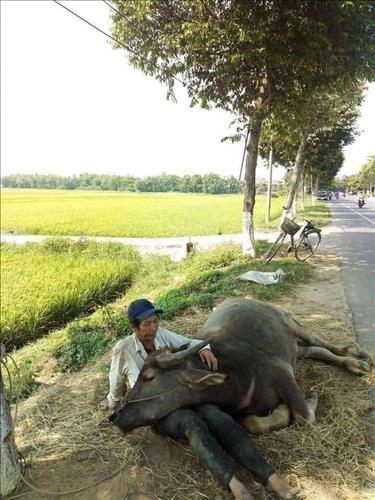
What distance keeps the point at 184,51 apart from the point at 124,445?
6884 mm

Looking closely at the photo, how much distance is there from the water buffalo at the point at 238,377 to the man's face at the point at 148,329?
20 cm

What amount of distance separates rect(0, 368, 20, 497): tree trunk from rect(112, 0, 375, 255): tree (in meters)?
5.85

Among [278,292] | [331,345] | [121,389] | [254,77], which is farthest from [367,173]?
[121,389]

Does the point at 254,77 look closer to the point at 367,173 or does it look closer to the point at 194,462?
the point at 367,173

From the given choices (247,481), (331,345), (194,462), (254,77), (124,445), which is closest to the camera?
(247,481)

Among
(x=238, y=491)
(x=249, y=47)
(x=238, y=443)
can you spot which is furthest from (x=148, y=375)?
(x=249, y=47)

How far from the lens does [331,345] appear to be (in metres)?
4.14

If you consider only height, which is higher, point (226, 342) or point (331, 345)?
point (226, 342)

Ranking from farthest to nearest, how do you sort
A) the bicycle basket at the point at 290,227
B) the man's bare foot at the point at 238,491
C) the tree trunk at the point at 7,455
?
the bicycle basket at the point at 290,227 < the tree trunk at the point at 7,455 < the man's bare foot at the point at 238,491

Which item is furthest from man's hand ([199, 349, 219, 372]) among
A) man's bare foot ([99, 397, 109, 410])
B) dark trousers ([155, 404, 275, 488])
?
man's bare foot ([99, 397, 109, 410])

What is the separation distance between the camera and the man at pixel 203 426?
2.32m

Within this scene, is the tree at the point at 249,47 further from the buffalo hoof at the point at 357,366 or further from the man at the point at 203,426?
the man at the point at 203,426

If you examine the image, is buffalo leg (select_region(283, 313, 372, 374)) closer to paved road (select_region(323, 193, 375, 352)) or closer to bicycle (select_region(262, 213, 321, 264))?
paved road (select_region(323, 193, 375, 352))

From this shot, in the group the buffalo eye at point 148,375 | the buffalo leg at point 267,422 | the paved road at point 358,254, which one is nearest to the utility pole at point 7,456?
the buffalo eye at point 148,375
